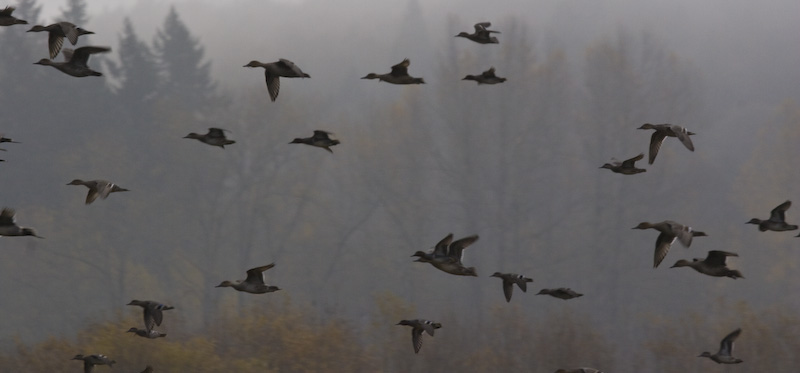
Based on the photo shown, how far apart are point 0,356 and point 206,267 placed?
32045 mm

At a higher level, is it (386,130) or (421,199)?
(386,130)

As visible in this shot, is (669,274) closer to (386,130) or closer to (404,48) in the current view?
(386,130)

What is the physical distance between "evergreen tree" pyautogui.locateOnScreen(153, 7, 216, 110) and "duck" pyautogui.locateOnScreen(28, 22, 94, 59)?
50096 millimetres

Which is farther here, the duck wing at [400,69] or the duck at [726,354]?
the duck at [726,354]

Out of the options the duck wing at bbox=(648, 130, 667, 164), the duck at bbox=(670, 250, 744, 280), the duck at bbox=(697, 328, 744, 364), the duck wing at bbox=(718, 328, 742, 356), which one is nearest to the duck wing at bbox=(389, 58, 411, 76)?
the duck wing at bbox=(648, 130, 667, 164)

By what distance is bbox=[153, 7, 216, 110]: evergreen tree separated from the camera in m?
A: 62.9

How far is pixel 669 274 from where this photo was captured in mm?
57000

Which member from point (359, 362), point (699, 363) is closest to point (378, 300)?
point (359, 362)

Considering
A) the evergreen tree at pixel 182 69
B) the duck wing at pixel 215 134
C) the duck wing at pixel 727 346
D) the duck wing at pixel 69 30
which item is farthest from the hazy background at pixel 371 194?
the duck wing at pixel 69 30

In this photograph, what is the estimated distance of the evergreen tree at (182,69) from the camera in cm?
6288

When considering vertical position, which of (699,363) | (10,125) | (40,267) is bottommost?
(699,363)

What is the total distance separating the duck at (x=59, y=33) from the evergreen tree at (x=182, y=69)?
1972 inches

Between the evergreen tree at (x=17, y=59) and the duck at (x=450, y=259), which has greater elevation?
the evergreen tree at (x=17, y=59)

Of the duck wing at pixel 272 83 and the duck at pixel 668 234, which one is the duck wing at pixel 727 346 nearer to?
the duck at pixel 668 234
